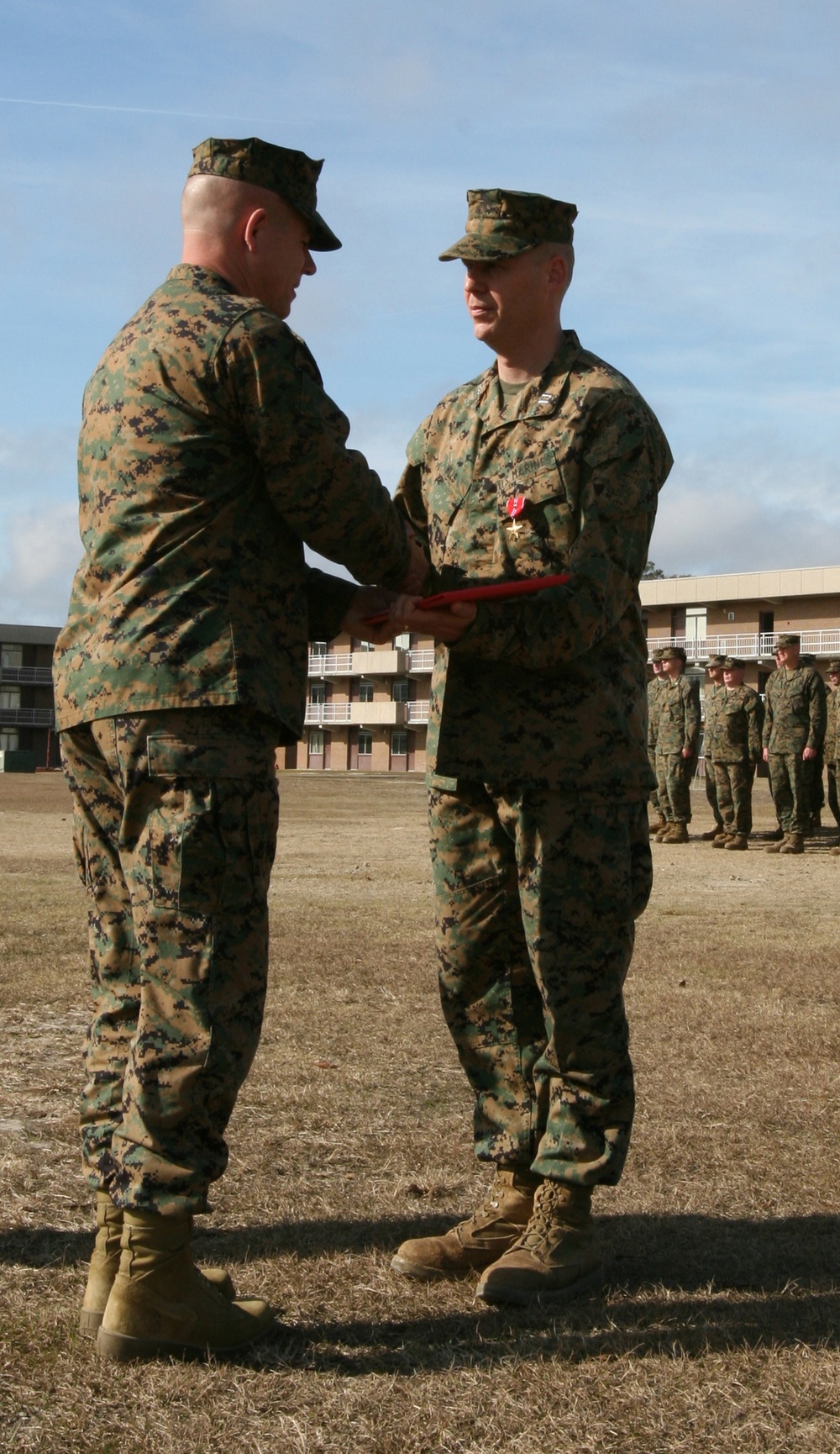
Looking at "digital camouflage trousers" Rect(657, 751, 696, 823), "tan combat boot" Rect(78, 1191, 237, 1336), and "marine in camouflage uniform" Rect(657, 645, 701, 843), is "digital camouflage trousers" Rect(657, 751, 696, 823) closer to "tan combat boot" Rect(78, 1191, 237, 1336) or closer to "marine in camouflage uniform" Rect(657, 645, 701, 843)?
"marine in camouflage uniform" Rect(657, 645, 701, 843)

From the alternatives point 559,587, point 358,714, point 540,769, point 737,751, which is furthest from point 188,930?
point 358,714

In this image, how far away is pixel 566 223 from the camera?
388 cm

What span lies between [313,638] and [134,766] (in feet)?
2.02

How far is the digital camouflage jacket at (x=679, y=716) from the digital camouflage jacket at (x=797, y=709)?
4.25 feet

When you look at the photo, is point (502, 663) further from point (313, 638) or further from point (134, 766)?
point (134, 766)

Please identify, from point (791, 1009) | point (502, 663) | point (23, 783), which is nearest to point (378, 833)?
point (791, 1009)

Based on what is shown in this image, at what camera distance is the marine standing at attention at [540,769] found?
3578 millimetres

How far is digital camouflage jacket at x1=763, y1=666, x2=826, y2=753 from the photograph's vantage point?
18.9 meters

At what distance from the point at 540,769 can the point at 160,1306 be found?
58.2 inches

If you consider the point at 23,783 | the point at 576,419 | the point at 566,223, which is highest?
the point at 566,223

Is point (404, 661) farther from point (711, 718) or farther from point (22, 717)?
point (711, 718)

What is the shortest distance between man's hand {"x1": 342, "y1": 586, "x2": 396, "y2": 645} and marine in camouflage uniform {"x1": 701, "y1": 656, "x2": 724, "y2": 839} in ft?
53.6

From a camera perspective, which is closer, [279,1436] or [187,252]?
[279,1436]

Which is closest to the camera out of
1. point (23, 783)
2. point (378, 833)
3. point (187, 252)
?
point (187, 252)
